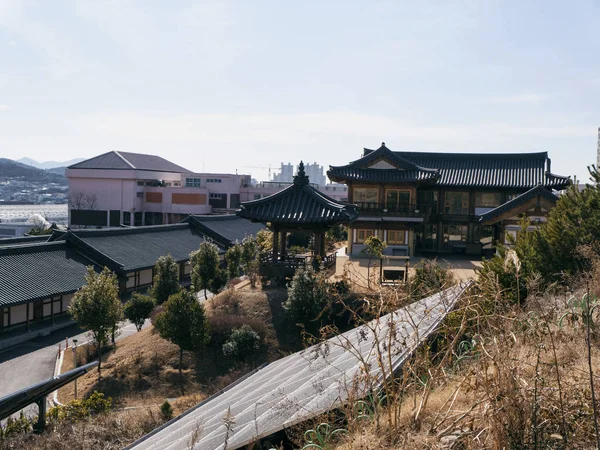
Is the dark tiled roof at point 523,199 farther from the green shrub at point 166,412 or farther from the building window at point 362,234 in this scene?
the green shrub at point 166,412

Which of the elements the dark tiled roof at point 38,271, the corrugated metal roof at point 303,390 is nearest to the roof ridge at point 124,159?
the dark tiled roof at point 38,271

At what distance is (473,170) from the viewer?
1524 inches

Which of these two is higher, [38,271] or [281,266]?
[281,266]

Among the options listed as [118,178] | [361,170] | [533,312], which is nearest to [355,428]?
[533,312]

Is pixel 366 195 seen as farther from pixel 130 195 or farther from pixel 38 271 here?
pixel 130 195

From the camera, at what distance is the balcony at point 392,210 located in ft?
113

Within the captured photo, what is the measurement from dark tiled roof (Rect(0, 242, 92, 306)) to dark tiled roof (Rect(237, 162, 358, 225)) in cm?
1097

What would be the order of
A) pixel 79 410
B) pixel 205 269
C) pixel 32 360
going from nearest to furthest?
pixel 79 410
pixel 32 360
pixel 205 269

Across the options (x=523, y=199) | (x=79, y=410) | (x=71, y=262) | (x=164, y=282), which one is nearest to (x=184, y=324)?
(x=79, y=410)

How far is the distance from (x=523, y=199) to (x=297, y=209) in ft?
40.6

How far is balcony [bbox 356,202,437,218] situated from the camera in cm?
3431

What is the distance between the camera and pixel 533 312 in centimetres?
850

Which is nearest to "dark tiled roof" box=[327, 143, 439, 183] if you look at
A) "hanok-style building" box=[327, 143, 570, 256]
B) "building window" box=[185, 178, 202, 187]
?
"hanok-style building" box=[327, 143, 570, 256]

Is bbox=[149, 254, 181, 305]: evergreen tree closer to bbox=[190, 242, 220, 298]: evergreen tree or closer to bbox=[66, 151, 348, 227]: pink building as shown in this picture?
bbox=[190, 242, 220, 298]: evergreen tree
